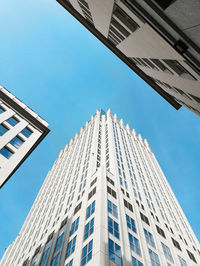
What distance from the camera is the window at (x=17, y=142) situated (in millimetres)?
31619

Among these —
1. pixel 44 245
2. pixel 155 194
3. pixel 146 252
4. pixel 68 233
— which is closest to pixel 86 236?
pixel 68 233

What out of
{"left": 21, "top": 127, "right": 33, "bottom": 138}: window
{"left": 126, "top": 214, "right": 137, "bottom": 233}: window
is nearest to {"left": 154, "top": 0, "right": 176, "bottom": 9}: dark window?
{"left": 21, "top": 127, "right": 33, "bottom": 138}: window

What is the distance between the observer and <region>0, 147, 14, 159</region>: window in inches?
1139

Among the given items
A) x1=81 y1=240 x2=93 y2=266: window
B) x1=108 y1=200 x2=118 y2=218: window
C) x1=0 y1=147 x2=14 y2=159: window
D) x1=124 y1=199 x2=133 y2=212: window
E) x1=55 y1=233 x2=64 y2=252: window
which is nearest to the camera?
x1=81 y1=240 x2=93 y2=266: window

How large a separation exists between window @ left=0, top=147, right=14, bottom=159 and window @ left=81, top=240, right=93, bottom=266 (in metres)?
17.2

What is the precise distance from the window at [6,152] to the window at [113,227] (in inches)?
727

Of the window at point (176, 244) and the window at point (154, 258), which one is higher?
the window at point (176, 244)

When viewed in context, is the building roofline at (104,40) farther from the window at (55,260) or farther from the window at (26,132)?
the window at (55,260)

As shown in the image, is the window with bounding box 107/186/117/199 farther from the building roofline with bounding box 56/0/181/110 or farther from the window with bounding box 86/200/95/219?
the building roofline with bounding box 56/0/181/110

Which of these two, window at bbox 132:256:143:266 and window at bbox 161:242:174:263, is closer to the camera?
window at bbox 132:256:143:266

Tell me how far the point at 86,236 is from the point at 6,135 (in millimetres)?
Answer: 19835

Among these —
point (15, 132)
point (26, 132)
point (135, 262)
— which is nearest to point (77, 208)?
point (135, 262)

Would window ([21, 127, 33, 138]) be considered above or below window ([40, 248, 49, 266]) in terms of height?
above

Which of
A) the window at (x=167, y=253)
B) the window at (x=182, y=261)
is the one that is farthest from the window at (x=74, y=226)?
the window at (x=182, y=261)
